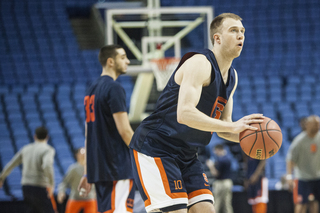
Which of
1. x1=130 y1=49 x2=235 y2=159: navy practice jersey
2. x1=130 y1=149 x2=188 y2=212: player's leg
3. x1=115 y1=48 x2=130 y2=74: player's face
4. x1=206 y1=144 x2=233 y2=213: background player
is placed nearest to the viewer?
x1=130 y1=149 x2=188 y2=212: player's leg

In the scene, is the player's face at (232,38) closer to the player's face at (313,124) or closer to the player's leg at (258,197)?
the player's face at (313,124)

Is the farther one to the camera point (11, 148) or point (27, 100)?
point (27, 100)

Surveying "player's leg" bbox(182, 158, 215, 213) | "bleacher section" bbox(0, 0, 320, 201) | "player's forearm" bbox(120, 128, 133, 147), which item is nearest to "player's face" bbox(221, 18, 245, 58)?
"player's leg" bbox(182, 158, 215, 213)

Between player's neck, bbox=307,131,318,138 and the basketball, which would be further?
player's neck, bbox=307,131,318,138

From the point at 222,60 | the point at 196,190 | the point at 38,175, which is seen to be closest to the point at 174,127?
the point at 196,190

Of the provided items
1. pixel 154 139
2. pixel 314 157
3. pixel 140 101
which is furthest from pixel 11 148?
pixel 154 139

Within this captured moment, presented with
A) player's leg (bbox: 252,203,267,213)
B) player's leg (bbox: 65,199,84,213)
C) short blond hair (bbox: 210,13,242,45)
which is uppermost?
short blond hair (bbox: 210,13,242,45)

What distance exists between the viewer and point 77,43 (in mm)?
15516

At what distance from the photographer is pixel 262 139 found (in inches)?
96.7

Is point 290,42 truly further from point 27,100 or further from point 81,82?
point 27,100

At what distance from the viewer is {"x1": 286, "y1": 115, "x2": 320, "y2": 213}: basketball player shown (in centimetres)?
640

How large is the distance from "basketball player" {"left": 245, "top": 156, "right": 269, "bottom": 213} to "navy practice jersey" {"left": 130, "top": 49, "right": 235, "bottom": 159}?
18.1 feet

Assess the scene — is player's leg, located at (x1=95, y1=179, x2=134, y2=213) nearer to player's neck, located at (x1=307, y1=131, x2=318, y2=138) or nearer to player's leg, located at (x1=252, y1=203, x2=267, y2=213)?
player's neck, located at (x1=307, y1=131, x2=318, y2=138)

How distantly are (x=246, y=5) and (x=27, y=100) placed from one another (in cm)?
963
